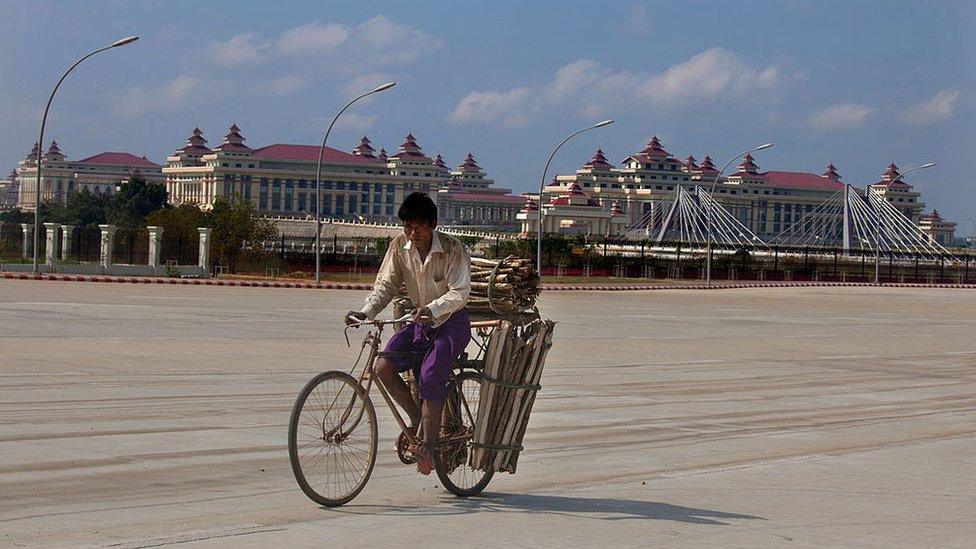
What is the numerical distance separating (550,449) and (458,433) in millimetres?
2897

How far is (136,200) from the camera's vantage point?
5157 inches

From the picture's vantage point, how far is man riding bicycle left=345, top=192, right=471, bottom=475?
809 centimetres

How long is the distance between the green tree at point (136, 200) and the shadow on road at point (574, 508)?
11729 cm

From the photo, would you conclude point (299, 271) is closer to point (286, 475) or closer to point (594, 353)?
point (594, 353)

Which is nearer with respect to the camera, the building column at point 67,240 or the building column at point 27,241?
the building column at point 67,240

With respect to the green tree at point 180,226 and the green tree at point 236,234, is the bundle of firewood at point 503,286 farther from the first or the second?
the green tree at point 236,234

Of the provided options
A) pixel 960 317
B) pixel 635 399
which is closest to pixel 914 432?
pixel 635 399

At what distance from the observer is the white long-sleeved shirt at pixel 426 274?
821 centimetres

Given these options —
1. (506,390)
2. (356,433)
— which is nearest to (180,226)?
(506,390)

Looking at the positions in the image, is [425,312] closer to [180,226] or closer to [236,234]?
[236,234]

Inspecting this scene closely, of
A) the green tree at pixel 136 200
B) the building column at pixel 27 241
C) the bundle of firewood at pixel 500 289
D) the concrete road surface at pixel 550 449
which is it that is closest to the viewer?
the concrete road surface at pixel 550 449

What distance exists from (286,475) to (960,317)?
1499 inches

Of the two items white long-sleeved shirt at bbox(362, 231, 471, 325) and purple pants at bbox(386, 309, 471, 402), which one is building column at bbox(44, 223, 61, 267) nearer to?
white long-sleeved shirt at bbox(362, 231, 471, 325)

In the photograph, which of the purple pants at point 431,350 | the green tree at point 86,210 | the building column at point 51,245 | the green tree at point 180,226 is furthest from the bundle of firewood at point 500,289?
the green tree at point 86,210
